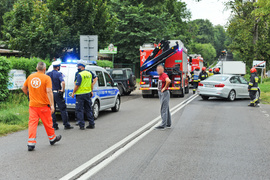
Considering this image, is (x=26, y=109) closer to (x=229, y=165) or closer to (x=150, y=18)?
(x=229, y=165)

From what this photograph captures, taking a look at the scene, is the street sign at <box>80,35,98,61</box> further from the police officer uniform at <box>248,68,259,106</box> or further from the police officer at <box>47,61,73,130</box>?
the police officer at <box>47,61,73,130</box>

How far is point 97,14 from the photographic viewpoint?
2295cm

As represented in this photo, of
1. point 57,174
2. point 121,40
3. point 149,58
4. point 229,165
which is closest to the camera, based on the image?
point 57,174

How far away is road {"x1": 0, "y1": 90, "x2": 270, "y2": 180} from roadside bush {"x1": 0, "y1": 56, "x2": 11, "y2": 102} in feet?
12.8

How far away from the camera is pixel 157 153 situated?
260 inches

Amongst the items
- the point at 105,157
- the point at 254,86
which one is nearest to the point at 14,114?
the point at 105,157

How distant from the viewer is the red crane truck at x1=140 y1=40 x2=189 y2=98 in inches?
773

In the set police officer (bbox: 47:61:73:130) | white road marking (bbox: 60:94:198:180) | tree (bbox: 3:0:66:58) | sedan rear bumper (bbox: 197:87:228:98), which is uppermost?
tree (bbox: 3:0:66:58)

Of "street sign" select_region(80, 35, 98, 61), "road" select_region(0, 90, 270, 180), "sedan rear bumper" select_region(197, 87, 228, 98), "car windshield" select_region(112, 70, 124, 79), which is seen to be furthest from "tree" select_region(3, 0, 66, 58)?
"road" select_region(0, 90, 270, 180)

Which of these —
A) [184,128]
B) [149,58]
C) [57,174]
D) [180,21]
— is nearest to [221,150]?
[184,128]

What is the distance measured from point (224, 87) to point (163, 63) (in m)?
3.84

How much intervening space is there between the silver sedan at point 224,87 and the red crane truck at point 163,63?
1738mm

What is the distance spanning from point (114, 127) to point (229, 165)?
4.60 meters

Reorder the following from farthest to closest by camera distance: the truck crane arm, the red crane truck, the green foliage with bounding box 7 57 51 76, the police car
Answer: the red crane truck → the truck crane arm → the green foliage with bounding box 7 57 51 76 → the police car
